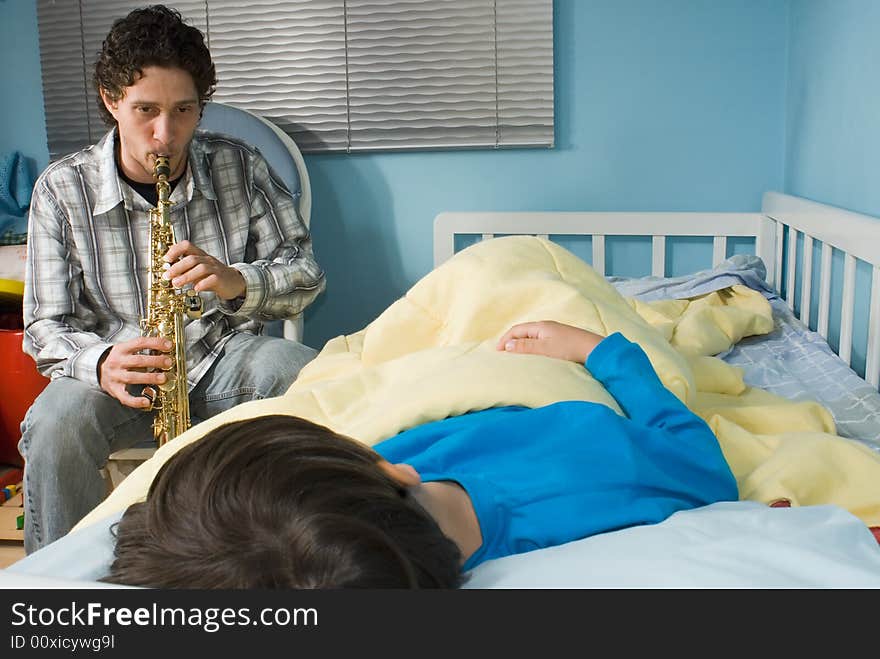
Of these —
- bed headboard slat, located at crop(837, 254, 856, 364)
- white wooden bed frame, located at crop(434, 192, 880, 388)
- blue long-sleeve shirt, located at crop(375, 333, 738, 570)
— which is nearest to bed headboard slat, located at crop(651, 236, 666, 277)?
white wooden bed frame, located at crop(434, 192, 880, 388)

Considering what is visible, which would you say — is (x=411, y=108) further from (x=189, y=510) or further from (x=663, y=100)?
(x=189, y=510)

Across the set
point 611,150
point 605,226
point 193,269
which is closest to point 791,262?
point 605,226

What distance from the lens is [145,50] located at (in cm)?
160

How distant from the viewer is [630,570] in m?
0.67

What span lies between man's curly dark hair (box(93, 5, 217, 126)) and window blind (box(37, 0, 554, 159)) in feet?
2.79

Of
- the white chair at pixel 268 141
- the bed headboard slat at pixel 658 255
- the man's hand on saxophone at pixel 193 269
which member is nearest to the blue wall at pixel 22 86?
the white chair at pixel 268 141

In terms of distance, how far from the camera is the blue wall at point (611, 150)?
2.37 meters

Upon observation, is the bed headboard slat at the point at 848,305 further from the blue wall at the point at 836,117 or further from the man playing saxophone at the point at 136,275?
the man playing saxophone at the point at 136,275

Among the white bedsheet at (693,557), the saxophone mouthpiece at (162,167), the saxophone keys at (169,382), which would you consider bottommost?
the saxophone keys at (169,382)

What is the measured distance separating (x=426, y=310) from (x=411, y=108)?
1170 millimetres

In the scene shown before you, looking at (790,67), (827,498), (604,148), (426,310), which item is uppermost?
(790,67)

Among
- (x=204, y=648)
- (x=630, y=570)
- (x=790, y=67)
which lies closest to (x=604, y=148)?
(x=790, y=67)

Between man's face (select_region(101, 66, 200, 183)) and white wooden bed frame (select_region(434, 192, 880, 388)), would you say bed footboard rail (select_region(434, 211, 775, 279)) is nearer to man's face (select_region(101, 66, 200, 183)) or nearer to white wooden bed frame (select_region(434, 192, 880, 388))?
white wooden bed frame (select_region(434, 192, 880, 388))

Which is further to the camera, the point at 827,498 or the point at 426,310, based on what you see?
the point at 426,310
